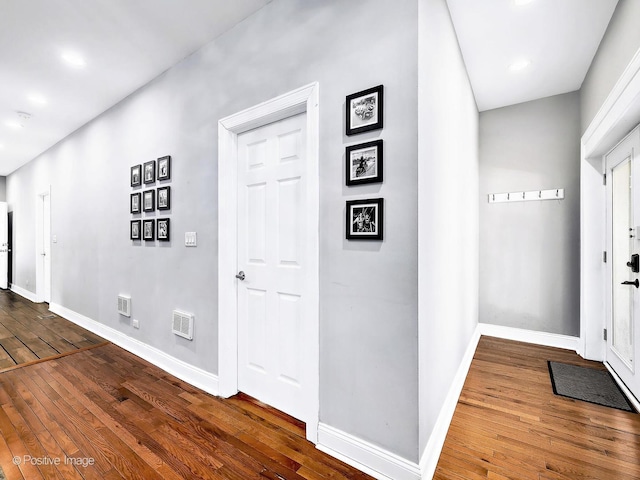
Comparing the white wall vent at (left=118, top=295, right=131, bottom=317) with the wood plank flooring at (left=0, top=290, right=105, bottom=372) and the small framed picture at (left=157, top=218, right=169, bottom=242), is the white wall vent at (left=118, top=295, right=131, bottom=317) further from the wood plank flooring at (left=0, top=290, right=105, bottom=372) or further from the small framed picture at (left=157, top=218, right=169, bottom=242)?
the small framed picture at (left=157, top=218, right=169, bottom=242)

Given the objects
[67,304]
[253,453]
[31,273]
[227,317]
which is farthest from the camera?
[31,273]

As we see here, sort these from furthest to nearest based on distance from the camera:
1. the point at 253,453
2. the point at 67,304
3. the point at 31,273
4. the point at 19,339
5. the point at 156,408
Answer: the point at 31,273 → the point at 67,304 → the point at 19,339 → the point at 156,408 → the point at 253,453

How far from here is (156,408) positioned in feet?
7.23

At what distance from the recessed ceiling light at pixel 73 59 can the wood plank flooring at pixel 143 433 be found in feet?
9.33

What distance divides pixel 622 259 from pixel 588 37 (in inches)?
73.5

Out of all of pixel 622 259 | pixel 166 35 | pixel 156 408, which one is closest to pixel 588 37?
pixel 622 259

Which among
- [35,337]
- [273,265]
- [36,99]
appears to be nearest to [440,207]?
[273,265]

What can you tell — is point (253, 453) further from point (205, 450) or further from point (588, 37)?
point (588, 37)

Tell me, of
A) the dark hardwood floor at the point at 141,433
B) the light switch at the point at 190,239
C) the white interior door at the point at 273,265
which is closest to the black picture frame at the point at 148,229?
the light switch at the point at 190,239

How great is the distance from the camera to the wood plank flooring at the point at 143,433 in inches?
64.1

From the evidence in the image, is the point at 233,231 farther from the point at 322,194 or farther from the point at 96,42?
the point at 96,42

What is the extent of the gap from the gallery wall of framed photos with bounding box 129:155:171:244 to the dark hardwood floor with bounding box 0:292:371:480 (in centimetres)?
132

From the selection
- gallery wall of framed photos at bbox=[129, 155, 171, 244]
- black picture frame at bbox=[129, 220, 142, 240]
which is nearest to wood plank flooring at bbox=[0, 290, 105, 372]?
black picture frame at bbox=[129, 220, 142, 240]

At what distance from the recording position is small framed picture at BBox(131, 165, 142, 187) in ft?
10.3
